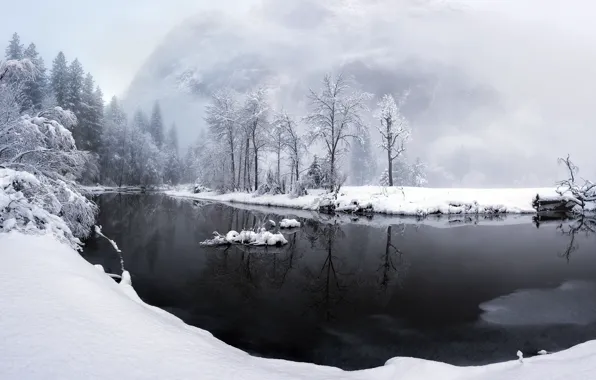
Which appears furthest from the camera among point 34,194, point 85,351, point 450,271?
point 450,271

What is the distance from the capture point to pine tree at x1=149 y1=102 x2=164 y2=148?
3162 inches

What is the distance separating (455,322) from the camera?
7.72 m

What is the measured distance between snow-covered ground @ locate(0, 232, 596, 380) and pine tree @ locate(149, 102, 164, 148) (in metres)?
79.2

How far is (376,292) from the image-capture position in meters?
9.70

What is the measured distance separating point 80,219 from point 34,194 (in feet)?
8.82

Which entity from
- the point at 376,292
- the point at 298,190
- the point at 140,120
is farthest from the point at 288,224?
the point at 140,120

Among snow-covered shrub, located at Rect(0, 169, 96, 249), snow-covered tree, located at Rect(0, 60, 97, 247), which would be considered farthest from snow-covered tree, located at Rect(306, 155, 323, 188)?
snow-covered shrub, located at Rect(0, 169, 96, 249)

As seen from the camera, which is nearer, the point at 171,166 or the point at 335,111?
the point at 335,111

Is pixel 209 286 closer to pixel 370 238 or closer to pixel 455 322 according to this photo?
pixel 455 322

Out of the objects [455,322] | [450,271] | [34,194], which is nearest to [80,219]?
[34,194]

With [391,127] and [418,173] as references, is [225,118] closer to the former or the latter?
[391,127]

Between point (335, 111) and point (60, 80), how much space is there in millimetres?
40570

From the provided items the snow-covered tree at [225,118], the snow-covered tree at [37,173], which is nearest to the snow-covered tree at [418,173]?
the snow-covered tree at [225,118]

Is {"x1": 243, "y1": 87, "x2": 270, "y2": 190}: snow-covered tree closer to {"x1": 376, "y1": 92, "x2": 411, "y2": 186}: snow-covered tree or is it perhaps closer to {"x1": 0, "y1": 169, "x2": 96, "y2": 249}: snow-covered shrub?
{"x1": 376, "y1": 92, "x2": 411, "y2": 186}: snow-covered tree
